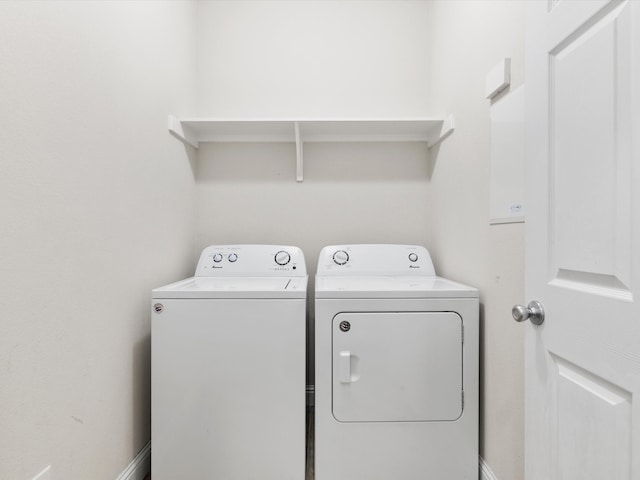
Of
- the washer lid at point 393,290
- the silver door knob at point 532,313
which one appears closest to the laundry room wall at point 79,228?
the washer lid at point 393,290

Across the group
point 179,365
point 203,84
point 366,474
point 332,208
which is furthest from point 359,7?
point 366,474

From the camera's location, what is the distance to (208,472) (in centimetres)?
137

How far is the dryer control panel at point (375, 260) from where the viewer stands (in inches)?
73.9

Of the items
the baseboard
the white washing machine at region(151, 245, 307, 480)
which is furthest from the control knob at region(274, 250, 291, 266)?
the baseboard

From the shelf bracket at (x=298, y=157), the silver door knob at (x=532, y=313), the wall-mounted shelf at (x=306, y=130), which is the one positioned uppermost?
the wall-mounted shelf at (x=306, y=130)

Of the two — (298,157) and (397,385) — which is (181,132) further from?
(397,385)

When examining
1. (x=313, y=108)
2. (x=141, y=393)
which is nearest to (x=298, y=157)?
(x=313, y=108)

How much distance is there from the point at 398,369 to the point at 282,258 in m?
0.86

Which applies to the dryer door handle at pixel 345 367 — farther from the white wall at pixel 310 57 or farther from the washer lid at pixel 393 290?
the white wall at pixel 310 57

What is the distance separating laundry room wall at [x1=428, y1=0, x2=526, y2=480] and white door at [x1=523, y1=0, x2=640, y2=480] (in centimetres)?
25

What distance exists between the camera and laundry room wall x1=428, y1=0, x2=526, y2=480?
1169 mm

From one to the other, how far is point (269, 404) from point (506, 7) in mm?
1785

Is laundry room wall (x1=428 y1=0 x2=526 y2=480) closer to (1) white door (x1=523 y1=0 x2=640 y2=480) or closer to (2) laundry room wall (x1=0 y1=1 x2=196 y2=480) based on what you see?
(1) white door (x1=523 y1=0 x2=640 y2=480)

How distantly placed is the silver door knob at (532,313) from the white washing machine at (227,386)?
2.58ft
